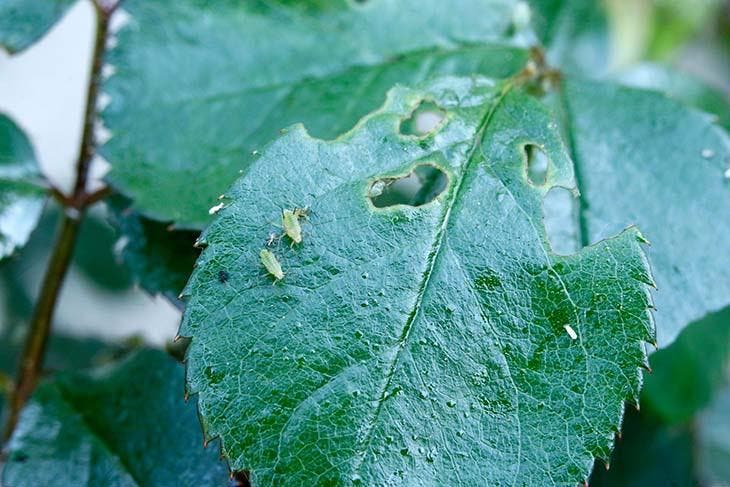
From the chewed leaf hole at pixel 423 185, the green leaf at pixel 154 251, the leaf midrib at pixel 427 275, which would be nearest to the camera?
the leaf midrib at pixel 427 275

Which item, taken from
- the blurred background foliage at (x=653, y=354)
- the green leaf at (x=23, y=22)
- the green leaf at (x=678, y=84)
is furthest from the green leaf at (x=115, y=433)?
the green leaf at (x=678, y=84)

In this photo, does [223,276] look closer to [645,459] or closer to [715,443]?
[645,459]

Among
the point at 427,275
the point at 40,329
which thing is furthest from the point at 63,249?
the point at 427,275

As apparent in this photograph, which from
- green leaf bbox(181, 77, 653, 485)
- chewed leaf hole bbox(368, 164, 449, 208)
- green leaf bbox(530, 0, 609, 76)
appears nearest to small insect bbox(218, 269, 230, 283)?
green leaf bbox(181, 77, 653, 485)

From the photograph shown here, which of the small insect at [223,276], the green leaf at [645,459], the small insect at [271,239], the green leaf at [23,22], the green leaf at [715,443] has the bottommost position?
the green leaf at [715,443]

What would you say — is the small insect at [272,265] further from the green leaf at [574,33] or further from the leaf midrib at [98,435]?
the green leaf at [574,33]

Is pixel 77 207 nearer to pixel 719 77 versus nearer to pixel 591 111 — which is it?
pixel 591 111

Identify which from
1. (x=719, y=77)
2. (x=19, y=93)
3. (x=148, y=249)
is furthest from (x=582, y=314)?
(x=719, y=77)
